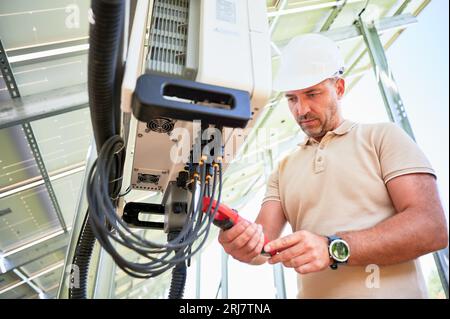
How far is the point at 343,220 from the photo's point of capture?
0.84 meters

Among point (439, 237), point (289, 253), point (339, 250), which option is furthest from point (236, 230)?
point (439, 237)

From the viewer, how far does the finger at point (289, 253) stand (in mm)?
646

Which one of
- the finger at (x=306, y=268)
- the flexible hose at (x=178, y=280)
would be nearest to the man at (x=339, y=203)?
the finger at (x=306, y=268)

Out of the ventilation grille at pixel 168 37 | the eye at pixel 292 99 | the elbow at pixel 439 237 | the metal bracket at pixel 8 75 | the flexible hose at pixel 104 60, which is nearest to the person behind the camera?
the flexible hose at pixel 104 60

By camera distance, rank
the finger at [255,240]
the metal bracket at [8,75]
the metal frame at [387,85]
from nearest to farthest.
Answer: the finger at [255,240], the metal bracket at [8,75], the metal frame at [387,85]

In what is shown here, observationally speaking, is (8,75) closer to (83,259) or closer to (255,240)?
(83,259)

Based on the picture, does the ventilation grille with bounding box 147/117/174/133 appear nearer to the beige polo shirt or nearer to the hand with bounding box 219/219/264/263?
the hand with bounding box 219/219/264/263

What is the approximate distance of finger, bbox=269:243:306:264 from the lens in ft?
2.12

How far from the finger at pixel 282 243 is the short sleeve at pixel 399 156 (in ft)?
1.14

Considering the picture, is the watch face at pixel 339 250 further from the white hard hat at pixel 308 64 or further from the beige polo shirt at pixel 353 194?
the white hard hat at pixel 308 64

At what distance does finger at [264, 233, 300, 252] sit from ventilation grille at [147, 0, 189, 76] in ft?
1.24

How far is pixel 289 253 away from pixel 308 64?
0.68 m

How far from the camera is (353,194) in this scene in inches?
34.0
